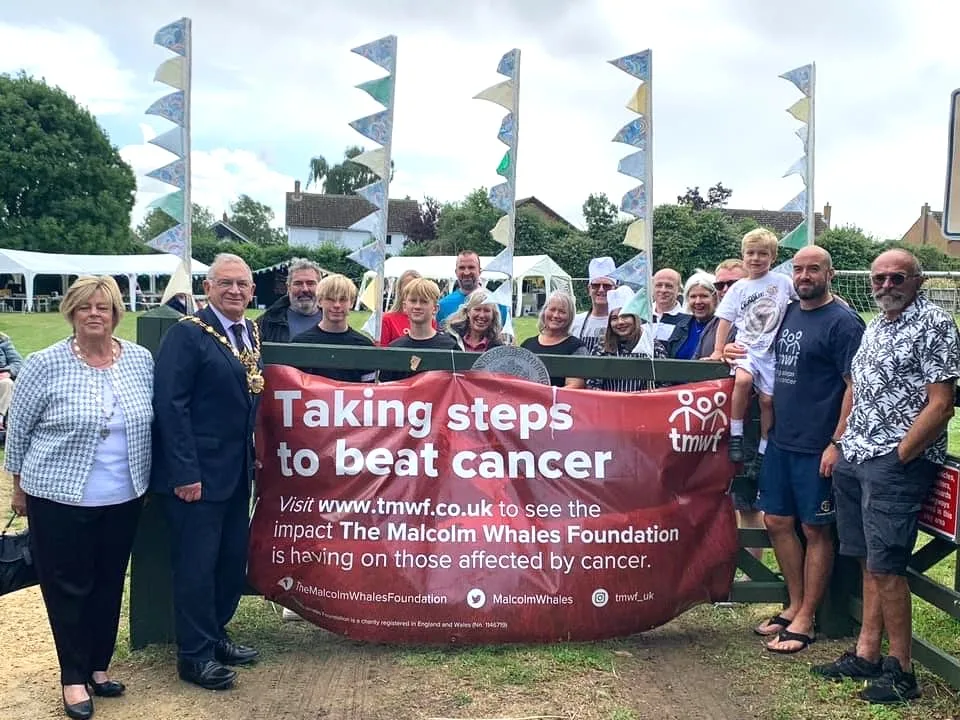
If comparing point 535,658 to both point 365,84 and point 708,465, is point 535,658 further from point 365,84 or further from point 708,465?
point 365,84

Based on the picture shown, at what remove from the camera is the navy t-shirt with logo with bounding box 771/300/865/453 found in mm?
4051

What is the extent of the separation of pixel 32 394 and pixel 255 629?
182 cm

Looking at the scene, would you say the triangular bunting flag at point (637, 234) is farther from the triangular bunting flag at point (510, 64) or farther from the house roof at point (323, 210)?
the house roof at point (323, 210)

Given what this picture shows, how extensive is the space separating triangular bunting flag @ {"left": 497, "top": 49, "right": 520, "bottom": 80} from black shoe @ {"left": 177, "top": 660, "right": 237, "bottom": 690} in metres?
3.99

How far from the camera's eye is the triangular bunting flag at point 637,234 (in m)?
4.90

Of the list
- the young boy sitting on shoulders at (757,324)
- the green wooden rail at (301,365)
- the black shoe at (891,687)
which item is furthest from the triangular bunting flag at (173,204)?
the black shoe at (891,687)

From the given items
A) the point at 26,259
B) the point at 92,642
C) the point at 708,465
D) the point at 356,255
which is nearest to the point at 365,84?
the point at 356,255

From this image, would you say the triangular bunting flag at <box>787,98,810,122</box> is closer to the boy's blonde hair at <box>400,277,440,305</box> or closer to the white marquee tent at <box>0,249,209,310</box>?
the boy's blonde hair at <box>400,277,440,305</box>

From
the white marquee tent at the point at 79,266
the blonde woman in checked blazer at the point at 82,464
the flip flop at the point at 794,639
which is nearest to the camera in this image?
the blonde woman in checked blazer at the point at 82,464

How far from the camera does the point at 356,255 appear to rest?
221 inches

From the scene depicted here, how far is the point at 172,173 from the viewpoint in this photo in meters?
4.81

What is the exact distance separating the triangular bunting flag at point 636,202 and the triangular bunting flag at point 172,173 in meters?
2.46

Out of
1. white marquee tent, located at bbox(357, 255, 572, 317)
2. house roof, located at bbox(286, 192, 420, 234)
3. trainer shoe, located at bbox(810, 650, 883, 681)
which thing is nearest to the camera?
trainer shoe, located at bbox(810, 650, 883, 681)

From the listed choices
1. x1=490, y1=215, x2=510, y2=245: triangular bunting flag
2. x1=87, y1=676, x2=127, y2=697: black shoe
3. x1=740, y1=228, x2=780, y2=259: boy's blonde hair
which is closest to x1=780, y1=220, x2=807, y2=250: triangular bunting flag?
x1=740, y1=228, x2=780, y2=259: boy's blonde hair
